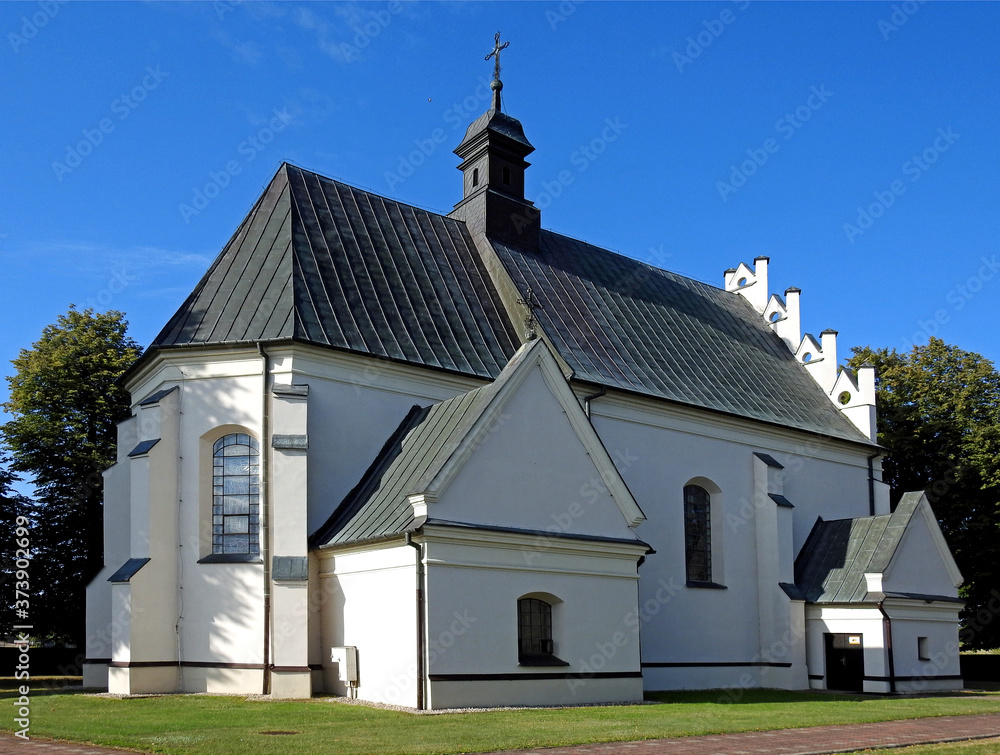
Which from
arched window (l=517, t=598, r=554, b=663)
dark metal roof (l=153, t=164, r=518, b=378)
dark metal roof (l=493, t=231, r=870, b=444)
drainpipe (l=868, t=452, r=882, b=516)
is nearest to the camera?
arched window (l=517, t=598, r=554, b=663)

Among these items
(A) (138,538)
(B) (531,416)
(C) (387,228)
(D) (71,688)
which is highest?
(C) (387,228)

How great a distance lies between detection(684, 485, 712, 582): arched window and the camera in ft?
92.6

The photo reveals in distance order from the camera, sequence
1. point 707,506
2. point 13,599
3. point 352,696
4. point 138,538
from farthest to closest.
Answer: point 13,599, point 707,506, point 138,538, point 352,696

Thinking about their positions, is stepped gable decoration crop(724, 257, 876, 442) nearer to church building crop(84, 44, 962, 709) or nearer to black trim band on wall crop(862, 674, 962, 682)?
church building crop(84, 44, 962, 709)

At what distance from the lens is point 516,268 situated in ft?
95.9

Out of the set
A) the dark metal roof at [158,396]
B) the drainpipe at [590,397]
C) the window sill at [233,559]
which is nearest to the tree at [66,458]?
the dark metal roof at [158,396]

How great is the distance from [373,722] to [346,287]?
11.5 meters

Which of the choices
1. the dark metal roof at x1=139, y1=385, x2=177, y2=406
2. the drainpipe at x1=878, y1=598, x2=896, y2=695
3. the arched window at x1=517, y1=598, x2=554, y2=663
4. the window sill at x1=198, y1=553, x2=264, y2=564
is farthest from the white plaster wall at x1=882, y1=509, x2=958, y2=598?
the dark metal roof at x1=139, y1=385, x2=177, y2=406

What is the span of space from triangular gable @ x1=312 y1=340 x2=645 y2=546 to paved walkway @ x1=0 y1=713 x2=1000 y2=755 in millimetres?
6532

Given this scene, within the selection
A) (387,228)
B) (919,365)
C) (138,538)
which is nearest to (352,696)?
(138,538)

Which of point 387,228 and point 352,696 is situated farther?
point 387,228

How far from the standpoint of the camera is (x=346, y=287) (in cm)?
2388

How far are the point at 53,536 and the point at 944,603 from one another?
30.1 metres

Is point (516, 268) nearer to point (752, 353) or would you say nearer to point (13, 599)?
point (752, 353)
